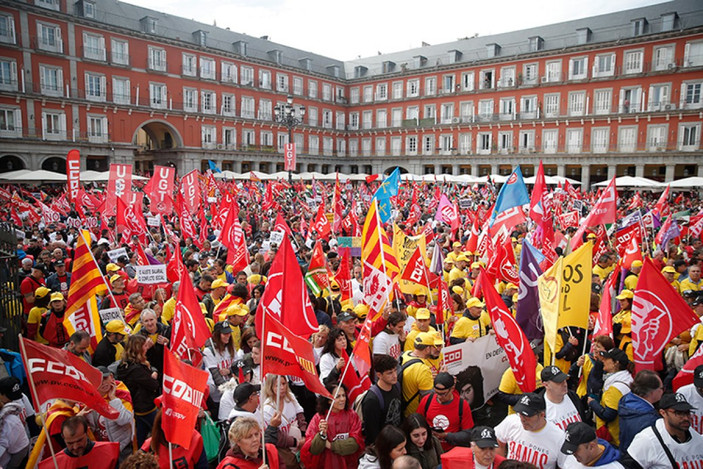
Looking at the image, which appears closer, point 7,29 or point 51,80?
point 7,29

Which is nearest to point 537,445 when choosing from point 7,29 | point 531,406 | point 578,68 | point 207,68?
point 531,406

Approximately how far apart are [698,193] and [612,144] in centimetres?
1074

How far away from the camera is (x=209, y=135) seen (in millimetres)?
42969

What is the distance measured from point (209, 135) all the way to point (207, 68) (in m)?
6.08

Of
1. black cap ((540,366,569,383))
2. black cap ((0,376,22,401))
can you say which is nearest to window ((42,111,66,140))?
black cap ((0,376,22,401))

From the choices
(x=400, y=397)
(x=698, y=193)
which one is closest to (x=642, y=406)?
(x=400, y=397)

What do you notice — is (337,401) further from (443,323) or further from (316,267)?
(316,267)

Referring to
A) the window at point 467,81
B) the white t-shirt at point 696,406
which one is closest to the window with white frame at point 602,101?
the window at point 467,81

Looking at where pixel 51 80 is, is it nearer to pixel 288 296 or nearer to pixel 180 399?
pixel 288 296

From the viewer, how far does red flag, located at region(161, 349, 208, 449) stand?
342cm

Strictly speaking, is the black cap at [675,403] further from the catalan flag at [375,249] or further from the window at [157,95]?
the window at [157,95]

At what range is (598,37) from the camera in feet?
132

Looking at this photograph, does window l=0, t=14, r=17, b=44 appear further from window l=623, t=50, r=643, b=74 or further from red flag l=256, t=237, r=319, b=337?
window l=623, t=50, r=643, b=74

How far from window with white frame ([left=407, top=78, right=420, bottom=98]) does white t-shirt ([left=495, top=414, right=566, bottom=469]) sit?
48645 mm
